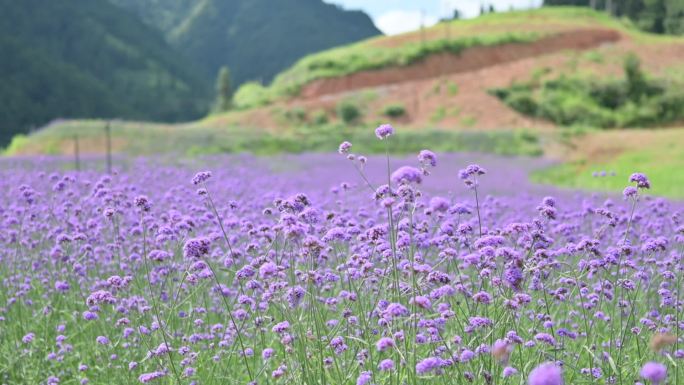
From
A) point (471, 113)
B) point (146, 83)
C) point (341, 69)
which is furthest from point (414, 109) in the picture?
point (146, 83)

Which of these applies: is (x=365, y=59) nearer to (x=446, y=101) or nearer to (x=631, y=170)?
(x=446, y=101)

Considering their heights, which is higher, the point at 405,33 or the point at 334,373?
the point at 405,33

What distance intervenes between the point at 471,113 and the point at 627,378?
49.3 m

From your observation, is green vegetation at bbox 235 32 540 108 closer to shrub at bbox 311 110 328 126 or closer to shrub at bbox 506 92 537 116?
shrub at bbox 311 110 328 126

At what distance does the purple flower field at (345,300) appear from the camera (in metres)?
3.96

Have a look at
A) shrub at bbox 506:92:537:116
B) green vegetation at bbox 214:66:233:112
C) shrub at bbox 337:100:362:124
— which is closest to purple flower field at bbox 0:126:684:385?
shrub at bbox 337:100:362:124

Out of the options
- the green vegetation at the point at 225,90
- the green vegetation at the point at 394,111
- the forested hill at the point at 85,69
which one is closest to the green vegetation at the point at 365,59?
the green vegetation at the point at 394,111

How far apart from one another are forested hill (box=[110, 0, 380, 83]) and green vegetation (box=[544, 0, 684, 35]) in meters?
88.3

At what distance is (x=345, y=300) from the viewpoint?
228 inches

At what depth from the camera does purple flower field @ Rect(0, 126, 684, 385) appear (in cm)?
396

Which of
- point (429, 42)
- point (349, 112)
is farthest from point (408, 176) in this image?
point (429, 42)

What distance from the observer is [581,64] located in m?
61.2

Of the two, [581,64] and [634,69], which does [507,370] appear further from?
[581,64]

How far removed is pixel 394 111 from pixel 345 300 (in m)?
48.7
